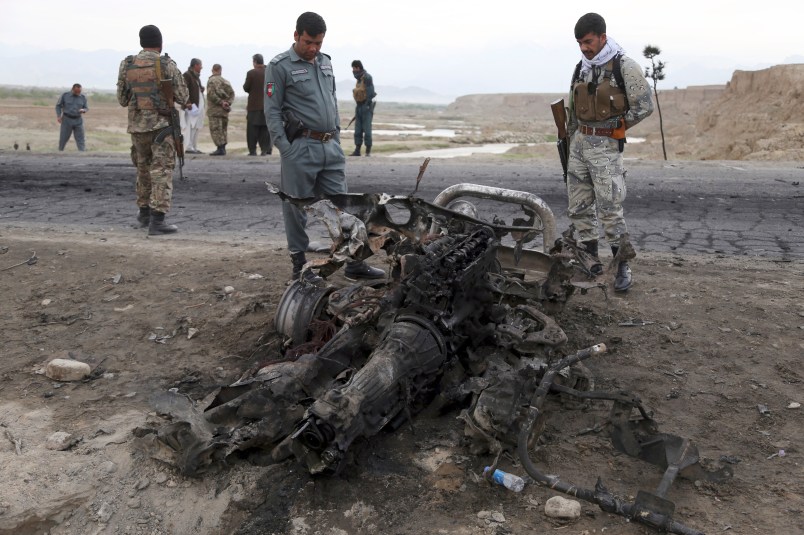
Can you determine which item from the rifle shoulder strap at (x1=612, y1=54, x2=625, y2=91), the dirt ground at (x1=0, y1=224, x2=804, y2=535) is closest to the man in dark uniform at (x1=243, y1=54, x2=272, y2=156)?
the dirt ground at (x1=0, y1=224, x2=804, y2=535)

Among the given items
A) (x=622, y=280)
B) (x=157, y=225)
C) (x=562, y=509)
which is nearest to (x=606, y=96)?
(x=622, y=280)

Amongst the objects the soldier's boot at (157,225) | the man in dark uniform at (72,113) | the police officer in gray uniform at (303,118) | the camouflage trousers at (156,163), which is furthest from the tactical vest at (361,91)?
the police officer in gray uniform at (303,118)

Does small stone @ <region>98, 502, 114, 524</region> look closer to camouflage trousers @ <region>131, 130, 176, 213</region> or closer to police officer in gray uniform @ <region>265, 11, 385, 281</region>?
police officer in gray uniform @ <region>265, 11, 385, 281</region>

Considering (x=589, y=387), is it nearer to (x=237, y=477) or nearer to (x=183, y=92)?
(x=237, y=477)

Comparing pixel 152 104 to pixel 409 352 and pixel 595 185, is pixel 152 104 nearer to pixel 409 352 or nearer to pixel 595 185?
pixel 595 185

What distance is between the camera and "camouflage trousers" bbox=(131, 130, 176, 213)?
7641 millimetres

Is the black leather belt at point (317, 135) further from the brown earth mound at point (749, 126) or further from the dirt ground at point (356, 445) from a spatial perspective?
the brown earth mound at point (749, 126)

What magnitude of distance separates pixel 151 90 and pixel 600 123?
488 cm

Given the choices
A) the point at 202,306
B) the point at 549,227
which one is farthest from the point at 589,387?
the point at 202,306

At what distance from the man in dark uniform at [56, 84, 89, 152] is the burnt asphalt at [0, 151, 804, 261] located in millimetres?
2839

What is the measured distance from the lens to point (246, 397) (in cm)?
346

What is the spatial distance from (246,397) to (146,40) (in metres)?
5.58

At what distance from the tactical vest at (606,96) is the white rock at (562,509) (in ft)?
11.1

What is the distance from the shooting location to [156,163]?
7715 mm
